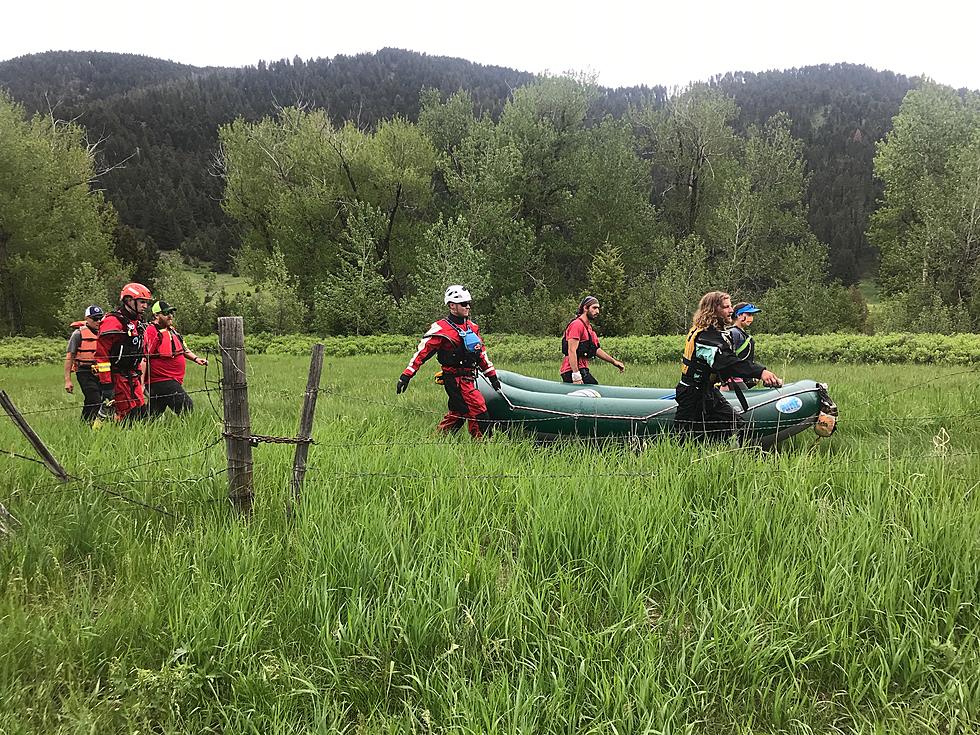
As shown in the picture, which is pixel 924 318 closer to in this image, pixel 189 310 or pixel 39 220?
pixel 189 310

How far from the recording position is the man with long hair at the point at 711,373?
4.78 metres

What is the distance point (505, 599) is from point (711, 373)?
338cm

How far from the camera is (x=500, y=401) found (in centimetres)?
610

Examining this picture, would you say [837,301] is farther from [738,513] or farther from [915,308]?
[738,513]

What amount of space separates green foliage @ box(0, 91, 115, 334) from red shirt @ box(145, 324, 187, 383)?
26373 millimetres

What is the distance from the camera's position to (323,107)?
6512 cm

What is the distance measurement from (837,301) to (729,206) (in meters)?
8.11

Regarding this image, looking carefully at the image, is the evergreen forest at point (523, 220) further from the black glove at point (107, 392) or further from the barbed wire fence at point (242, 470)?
the barbed wire fence at point (242, 470)

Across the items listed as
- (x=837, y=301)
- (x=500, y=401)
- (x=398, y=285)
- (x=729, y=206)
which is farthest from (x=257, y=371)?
(x=837, y=301)

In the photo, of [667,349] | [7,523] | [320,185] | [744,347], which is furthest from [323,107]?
[7,523]

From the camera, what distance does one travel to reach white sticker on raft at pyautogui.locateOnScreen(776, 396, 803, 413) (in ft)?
17.6

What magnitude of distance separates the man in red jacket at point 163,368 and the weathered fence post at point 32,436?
121 inches

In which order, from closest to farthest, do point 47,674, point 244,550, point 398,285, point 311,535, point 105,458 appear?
point 47,674 < point 244,550 < point 311,535 < point 105,458 < point 398,285

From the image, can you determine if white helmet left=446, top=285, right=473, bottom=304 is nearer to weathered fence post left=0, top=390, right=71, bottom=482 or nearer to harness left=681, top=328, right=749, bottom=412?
harness left=681, top=328, right=749, bottom=412
